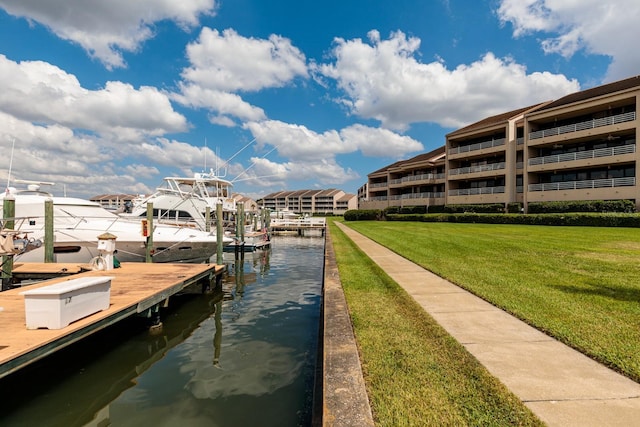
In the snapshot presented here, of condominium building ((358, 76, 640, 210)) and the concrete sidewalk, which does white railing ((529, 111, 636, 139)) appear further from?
the concrete sidewalk

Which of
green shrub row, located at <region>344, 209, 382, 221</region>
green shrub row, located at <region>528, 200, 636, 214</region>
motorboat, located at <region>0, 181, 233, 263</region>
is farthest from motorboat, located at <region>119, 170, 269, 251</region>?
green shrub row, located at <region>344, 209, 382, 221</region>

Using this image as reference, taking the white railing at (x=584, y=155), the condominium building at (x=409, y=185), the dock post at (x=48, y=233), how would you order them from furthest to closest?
the condominium building at (x=409, y=185) < the white railing at (x=584, y=155) < the dock post at (x=48, y=233)

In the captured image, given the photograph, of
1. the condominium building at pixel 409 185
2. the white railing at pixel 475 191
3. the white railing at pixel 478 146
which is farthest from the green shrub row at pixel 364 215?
the white railing at pixel 478 146

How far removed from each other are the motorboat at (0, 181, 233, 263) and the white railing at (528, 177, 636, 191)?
30012 millimetres

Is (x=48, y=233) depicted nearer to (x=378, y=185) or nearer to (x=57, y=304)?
(x=57, y=304)

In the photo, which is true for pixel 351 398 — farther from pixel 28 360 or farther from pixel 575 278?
pixel 575 278

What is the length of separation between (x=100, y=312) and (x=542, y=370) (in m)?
6.56

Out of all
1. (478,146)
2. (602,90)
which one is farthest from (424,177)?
(602,90)

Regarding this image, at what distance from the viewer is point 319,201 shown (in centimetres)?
13888

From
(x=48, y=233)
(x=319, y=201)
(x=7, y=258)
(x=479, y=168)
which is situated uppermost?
(x=479, y=168)

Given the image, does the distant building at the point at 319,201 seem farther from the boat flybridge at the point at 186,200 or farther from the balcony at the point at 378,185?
the boat flybridge at the point at 186,200

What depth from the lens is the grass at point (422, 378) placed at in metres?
3.09

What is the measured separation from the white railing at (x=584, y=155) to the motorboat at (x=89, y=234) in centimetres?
3109

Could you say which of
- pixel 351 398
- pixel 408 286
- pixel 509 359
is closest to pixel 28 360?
pixel 351 398
